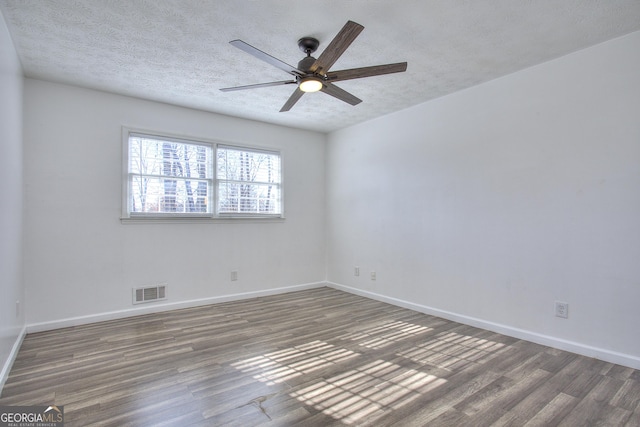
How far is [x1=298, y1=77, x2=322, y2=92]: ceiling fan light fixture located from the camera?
95.8 inches

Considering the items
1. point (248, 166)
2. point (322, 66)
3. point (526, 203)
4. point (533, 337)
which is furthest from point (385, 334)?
point (248, 166)

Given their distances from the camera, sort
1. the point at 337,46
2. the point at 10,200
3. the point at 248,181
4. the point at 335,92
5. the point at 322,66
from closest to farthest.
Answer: the point at 337,46 < the point at 322,66 < the point at 10,200 < the point at 335,92 < the point at 248,181

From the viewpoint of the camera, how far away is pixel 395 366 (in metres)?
2.58

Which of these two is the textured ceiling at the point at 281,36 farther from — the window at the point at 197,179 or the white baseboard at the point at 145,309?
the white baseboard at the point at 145,309

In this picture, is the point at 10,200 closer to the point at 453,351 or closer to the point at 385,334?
the point at 385,334

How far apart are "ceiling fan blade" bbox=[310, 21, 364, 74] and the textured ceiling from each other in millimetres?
337

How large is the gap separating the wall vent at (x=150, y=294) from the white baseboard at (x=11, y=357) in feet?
3.28

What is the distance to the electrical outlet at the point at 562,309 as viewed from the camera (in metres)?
2.85

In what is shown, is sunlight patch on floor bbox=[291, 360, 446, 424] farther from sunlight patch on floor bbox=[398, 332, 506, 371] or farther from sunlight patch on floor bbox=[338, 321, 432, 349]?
sunlight patch on floor bbox=[338, 321, 432, 349]

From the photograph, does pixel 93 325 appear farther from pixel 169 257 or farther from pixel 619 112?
pixel 619 112

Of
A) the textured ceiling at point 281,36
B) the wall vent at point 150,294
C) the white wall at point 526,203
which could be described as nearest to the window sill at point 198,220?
the wall vent at point 150,294

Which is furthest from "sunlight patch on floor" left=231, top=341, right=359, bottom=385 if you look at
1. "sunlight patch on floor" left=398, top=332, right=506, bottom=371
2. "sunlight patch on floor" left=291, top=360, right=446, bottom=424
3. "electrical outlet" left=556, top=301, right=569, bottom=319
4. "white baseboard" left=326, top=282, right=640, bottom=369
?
"electrical outlet" left=556, top=301, right=569, bottom=319

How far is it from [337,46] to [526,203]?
236 centimetres

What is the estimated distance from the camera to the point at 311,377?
240 centimetres
